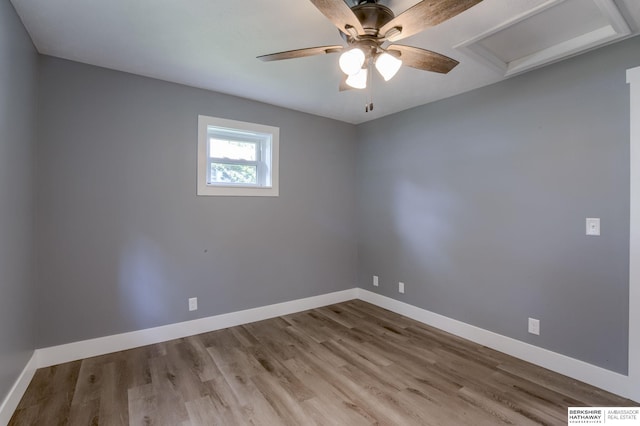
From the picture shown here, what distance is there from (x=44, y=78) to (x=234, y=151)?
5.23 feet

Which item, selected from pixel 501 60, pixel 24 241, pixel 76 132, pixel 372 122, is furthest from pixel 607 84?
pixel 24 241

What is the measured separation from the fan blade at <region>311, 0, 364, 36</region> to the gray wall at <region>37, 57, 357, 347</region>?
6.72ft

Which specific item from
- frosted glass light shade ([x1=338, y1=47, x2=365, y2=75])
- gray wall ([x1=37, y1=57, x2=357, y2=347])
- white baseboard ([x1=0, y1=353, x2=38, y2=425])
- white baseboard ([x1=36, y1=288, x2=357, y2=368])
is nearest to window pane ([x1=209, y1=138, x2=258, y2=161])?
gray wall ([x1=37, y1=57, x2=357, y2=347])

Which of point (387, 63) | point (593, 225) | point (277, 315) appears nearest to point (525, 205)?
point (593, 225)

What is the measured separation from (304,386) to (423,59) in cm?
228

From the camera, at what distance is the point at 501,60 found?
2400 millimetres

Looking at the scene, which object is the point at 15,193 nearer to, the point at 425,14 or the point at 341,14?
the point at 341,14

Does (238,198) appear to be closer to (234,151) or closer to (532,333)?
(234,151)

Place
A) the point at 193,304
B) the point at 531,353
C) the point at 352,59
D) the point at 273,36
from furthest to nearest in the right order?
the point at 193,304
the point at 531,353
the point at 273,36
the point at 352,59

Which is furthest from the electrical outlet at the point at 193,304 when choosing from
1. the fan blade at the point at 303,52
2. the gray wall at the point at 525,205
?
the fan blade at the point at 303,52

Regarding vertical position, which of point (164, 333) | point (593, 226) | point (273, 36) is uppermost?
point (273, 36)

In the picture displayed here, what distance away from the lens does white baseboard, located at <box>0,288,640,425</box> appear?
2.00m

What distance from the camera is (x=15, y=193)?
1.87m

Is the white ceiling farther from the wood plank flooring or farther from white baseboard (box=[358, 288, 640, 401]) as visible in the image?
the wood plank flooring
